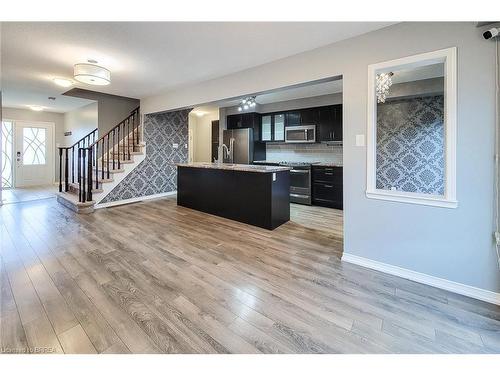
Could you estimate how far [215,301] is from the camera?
6.44 ft

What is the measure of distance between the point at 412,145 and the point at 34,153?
10.6 metres

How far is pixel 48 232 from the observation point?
3539 millimetres

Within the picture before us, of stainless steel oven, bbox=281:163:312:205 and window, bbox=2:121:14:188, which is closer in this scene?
stainless steel oven, bbox=281:163:312:205

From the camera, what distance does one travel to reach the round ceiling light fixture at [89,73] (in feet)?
11.4

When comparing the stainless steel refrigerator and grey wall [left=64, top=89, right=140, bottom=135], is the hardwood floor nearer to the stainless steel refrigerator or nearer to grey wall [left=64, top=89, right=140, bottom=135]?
the stainless steel refrigerator

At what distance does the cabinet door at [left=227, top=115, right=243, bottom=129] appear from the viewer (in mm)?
6875

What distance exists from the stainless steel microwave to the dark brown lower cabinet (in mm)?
728

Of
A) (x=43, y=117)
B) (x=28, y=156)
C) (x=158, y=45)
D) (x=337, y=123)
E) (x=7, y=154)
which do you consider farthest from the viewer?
(x=43, y=117)

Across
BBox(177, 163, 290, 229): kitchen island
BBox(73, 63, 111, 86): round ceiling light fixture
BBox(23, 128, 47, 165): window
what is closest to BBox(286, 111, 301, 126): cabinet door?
BBox(177, 163, 290, 229): kitchen island

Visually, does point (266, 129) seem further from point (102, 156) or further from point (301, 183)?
point (102, 156)

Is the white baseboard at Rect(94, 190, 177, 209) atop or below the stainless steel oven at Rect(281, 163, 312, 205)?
below

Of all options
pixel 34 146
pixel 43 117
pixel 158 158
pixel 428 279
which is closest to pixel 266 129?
pixel 158 158

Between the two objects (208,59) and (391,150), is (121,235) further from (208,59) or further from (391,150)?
(391,150)

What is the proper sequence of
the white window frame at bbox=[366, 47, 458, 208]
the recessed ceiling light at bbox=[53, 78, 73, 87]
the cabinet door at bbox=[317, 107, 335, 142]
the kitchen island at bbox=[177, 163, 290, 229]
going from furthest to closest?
the cabinet door at bbox=[317, 107, 335, 142] → the recessed ceiling light at bbox=[53, 78, 73, 87] → the kitchen island at bbox=[177, 163, 290, 229] → the white window frame at bbox=[366, 47, 458, 208]
